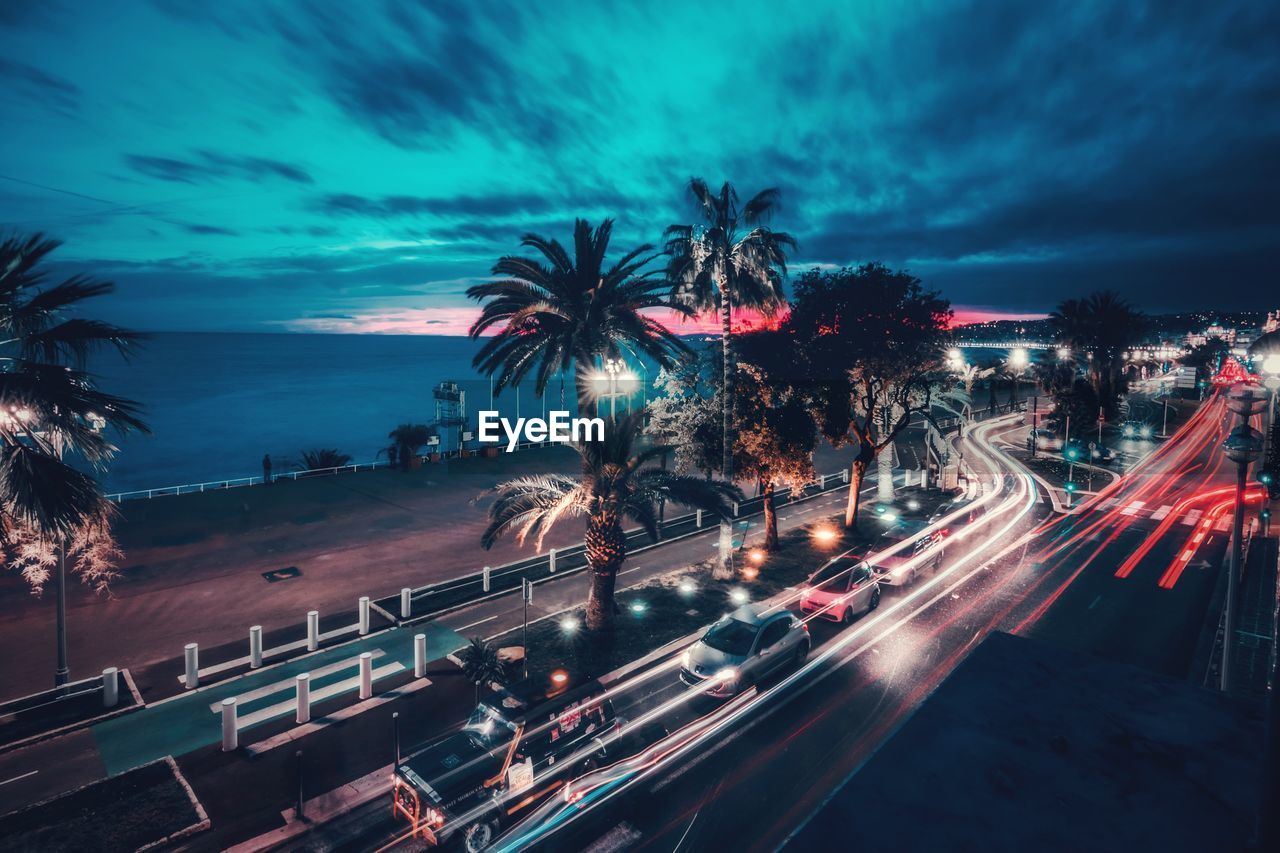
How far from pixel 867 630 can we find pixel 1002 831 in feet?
45.7

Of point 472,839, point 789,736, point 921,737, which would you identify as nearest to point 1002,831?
point 921,737

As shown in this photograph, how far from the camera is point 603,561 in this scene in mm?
15812

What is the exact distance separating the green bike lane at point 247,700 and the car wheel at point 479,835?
5923 mm

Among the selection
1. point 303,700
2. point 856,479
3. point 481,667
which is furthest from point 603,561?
point 856,479

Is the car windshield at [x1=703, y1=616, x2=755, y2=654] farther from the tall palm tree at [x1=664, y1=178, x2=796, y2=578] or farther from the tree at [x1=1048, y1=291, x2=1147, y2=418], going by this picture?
the tree at [x1=1048, y1=291, x2=1147, y2=418]

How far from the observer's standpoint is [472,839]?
883 centimetres

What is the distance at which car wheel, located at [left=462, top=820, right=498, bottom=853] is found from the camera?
8.82 metres

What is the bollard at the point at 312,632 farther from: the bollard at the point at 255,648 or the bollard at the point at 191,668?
the bollard at the point at 191,668

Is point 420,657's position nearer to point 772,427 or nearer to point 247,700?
point 247,700

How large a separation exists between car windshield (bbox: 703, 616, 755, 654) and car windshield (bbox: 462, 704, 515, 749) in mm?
5269

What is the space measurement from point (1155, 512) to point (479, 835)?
3366cm

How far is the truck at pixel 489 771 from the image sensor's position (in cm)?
897

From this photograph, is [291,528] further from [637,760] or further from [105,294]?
[637,760]

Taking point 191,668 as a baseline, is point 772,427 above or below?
above
